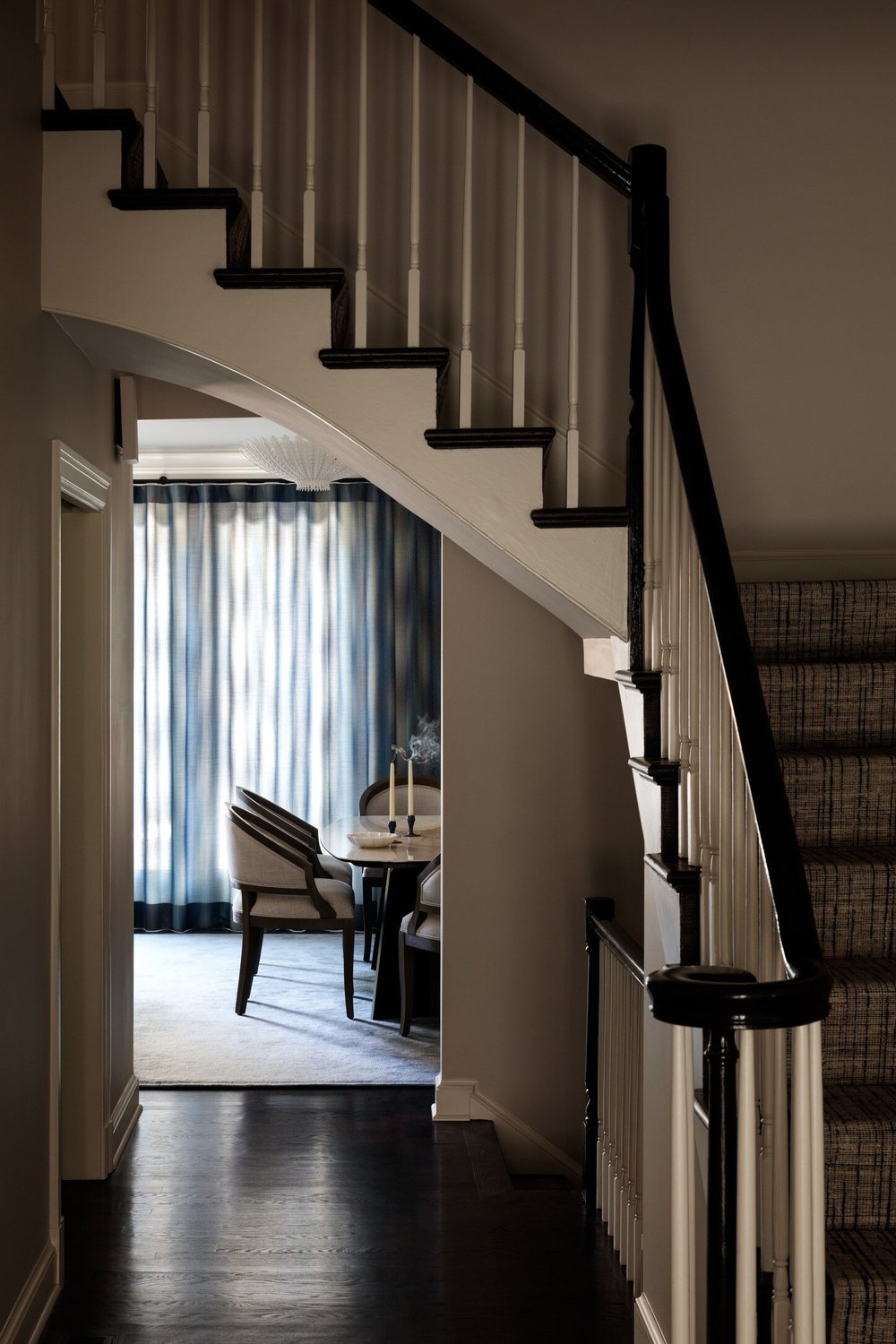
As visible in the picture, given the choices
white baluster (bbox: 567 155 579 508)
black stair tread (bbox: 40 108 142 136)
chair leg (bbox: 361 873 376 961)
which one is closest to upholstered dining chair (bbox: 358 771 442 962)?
chair leg (bbox: 361 873 376 961)

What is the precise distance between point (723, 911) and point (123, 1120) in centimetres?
269

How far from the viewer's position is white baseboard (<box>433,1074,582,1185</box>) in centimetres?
400

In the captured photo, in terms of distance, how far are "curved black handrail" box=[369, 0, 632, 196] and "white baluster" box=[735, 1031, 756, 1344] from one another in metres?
2.32

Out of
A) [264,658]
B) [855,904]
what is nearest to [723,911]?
[855,904]

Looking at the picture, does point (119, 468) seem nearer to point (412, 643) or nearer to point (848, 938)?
point (848, 938)

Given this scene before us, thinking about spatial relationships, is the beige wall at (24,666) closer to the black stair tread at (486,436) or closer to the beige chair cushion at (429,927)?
the black stair tread at (486,436)

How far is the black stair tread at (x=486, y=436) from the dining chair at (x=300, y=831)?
320 centimetres

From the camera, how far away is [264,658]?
7.23 meters

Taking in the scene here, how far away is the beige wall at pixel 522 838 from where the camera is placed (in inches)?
158

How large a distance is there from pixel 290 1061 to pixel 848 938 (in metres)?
2.93

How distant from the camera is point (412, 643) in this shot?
7180mm

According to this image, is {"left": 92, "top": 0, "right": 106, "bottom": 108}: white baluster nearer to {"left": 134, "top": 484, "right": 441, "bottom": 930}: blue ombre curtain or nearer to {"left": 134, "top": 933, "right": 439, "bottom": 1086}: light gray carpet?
{"left": 134, "top": 933, "right": 439, "bottom": 1086}: light gray carpet

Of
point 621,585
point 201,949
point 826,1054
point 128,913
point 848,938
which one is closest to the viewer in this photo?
point 826,1054

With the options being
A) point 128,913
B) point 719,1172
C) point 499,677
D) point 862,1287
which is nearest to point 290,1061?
point 128,913
